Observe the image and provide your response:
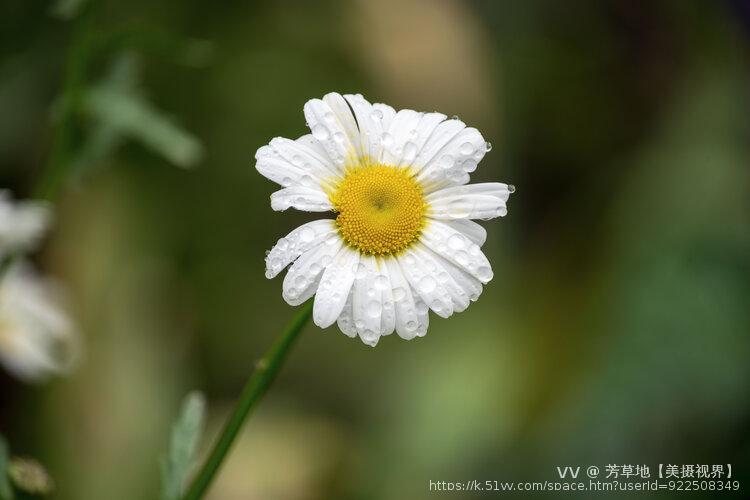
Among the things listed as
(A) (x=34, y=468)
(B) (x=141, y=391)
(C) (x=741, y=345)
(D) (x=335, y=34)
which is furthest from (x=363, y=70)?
(A) (x=34, y=468)

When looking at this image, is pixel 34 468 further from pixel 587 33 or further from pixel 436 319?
pixel 587 33

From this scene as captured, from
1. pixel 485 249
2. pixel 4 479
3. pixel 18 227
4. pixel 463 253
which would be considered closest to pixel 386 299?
pixel 463 253

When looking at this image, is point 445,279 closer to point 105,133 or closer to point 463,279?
point 463,279

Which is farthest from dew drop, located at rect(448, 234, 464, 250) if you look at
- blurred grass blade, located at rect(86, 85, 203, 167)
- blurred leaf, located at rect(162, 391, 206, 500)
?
blurred grass blade, located at rect(86, 85, 203, 167)

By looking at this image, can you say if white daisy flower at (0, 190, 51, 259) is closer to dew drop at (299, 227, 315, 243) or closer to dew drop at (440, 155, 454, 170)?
dew drop at (299, 227, 315, 243)

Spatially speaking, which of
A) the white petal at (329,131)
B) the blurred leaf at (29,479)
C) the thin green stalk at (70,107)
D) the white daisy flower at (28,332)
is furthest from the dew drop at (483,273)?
the white daisy flower at (28,332)

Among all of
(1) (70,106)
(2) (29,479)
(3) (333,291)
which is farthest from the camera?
(1) (70,106)
